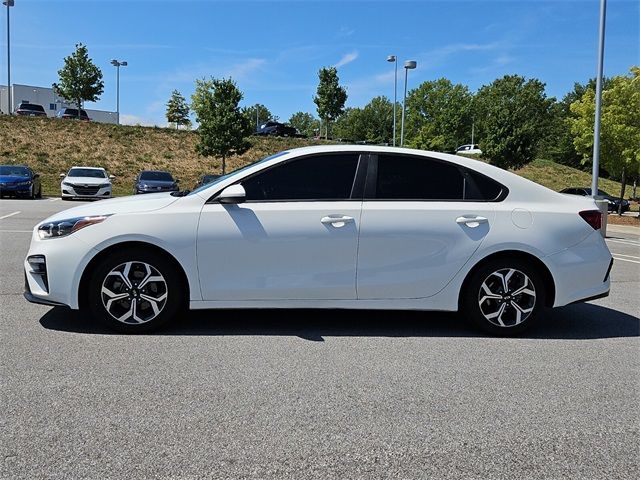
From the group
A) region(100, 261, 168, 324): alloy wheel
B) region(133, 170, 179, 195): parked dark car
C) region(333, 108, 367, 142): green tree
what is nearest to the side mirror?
region(100, 261, 168, 324): alloy wheel

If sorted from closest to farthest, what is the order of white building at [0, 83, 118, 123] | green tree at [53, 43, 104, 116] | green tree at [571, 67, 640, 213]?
green tree at [571, 67, 640, 213] → green tree at [53, 43, 104, 116] → white building at [0, 83, 118, 123]

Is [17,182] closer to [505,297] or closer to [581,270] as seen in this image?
[505,297]

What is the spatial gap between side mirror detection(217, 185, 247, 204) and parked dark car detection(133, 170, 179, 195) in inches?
736

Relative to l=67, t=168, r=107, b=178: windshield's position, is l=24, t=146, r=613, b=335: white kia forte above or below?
below

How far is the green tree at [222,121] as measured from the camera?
33.3 meters

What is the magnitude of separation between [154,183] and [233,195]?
20104 millimetres

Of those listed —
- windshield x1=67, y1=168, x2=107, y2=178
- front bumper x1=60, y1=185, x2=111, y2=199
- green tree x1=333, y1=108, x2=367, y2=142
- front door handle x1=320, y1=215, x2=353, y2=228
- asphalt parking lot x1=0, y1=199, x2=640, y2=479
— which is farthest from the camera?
green tree x1=333, y1=108, x2=367, y2=142

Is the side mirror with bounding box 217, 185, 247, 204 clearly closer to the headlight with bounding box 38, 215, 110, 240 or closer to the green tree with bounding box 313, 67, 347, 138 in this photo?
the headlight with bounding box 38, 215, 110, 240

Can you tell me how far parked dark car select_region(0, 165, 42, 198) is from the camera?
22047 mm

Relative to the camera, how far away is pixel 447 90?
68500 mm

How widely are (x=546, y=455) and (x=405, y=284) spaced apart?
213 cm

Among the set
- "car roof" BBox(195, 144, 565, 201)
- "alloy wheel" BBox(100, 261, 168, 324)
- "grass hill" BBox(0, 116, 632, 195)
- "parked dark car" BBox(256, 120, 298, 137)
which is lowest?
"alloy wheel" BBox(100, 261, 168, 324)

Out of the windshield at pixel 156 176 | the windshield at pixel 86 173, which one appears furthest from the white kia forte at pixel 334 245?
the windshield at pixel 156 176

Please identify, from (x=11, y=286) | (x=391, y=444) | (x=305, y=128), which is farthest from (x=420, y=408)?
(x=305, y=128)
